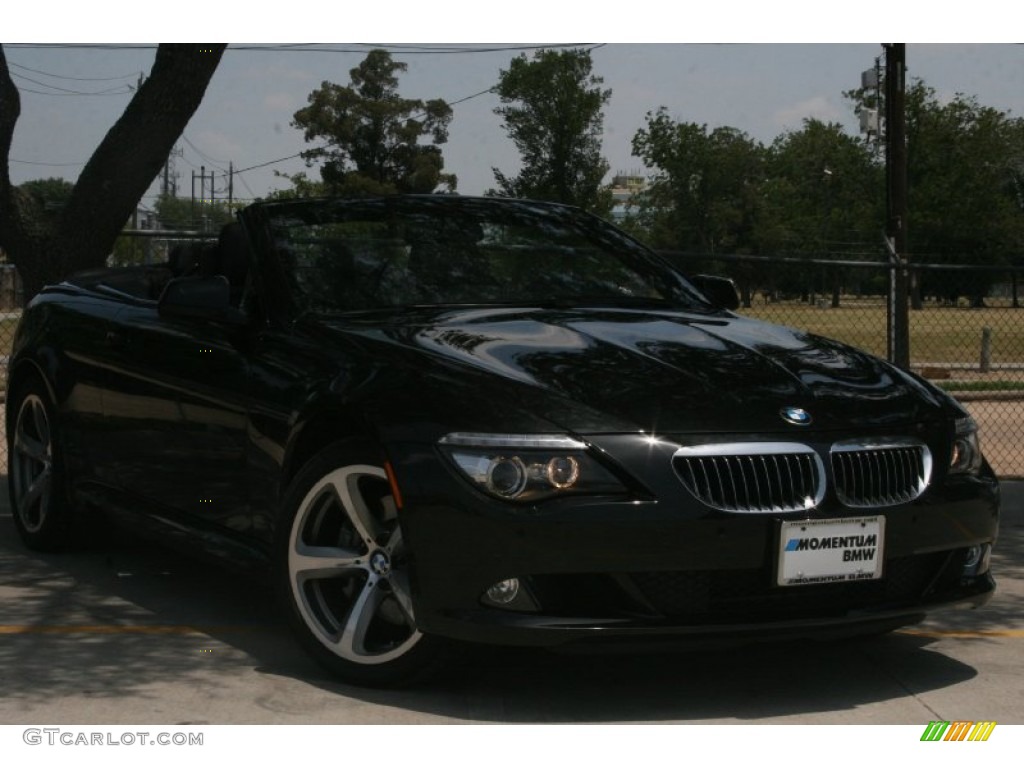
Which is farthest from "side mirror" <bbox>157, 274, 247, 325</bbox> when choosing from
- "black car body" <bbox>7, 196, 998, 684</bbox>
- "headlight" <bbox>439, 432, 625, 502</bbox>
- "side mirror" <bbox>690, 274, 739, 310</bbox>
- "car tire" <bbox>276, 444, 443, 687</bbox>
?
"side mirror" <bbox>690, 274, 739, 310</bbox>

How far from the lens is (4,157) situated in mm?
9805

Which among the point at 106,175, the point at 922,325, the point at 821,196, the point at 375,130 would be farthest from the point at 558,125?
the point at 106,175

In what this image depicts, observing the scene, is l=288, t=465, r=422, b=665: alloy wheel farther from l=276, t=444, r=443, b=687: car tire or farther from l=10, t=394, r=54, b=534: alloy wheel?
l=10, t=394, r=54, b=534: alloy wheel

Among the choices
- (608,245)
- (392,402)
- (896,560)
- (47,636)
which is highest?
(608,245)

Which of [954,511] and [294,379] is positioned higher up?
[294,379]

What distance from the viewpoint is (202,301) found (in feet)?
19.4

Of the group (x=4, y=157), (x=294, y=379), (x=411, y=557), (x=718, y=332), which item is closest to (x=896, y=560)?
(x=718, y=332)

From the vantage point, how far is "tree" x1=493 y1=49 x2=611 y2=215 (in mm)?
68625

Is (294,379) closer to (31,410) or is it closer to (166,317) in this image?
(166,317)

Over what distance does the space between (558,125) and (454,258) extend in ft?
212

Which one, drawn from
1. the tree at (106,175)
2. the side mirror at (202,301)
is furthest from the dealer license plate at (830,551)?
the tree at (106,175)

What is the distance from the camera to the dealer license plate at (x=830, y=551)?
4.78 m

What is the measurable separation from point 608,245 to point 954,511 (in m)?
2.15
